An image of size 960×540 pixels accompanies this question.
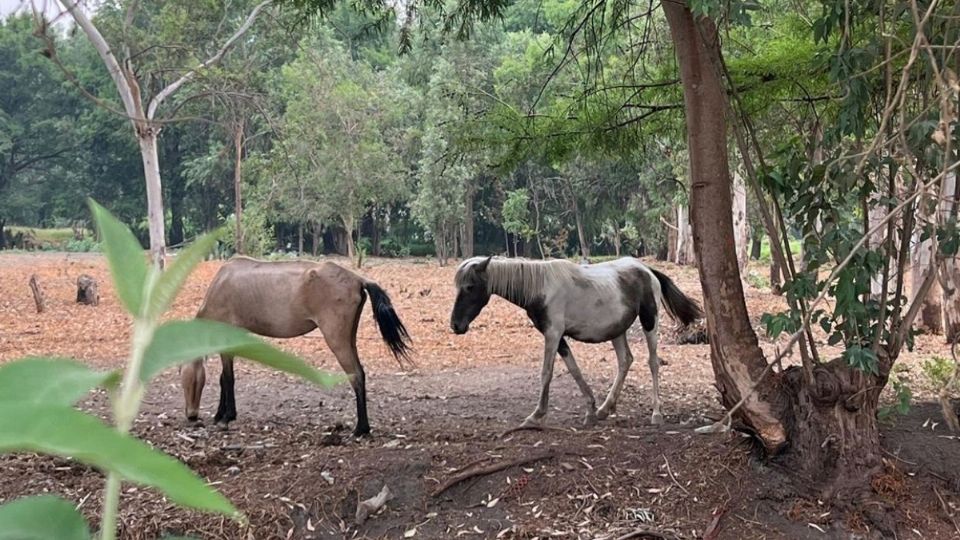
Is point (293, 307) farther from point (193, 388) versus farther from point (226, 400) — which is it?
point (193, 388)

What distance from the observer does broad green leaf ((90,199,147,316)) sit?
1.52 ft

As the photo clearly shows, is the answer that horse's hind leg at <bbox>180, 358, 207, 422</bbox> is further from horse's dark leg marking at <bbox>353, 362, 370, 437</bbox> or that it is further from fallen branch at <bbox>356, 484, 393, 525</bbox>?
fallen branch at <bbox>356, 484, 393, 525</bbox>

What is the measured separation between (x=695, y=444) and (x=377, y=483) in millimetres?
1878

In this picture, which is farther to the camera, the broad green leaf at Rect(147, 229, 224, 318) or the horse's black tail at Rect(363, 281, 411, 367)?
the horse's black tail at Rect(363, 281, 411, 367)

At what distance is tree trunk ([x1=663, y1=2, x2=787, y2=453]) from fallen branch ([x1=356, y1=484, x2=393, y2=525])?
2.04 m

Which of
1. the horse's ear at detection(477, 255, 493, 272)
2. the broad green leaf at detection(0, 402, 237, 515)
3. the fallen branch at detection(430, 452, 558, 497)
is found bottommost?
the fallen branch at detection(430, 452, 558, 497)

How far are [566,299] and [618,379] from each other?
868mm

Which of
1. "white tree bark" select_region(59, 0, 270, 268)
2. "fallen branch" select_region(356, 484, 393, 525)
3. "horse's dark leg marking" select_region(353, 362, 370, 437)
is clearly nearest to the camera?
"fallen branch" select_region(356, 484, 393, 525)

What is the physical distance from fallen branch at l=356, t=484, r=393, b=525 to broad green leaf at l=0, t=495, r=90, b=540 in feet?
13.8

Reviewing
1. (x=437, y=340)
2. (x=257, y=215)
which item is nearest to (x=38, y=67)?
(x=257, y=215)

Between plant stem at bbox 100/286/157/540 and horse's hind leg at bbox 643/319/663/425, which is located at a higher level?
plant stem at bbox 100/286/157/540

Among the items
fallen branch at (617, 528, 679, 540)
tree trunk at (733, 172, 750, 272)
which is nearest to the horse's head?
fallen branch at (617, 528, 679, 540)

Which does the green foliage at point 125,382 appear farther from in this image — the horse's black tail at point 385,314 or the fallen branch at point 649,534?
the horse's black tail at point 385,314

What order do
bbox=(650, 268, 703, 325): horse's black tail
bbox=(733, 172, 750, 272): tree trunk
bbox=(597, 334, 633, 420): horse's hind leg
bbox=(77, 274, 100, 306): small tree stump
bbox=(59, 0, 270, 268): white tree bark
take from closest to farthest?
bbox=(597, 334, 633, 420): horse's hind leg < bbox=(650, 268, 703, 325): horse's black tail < bbox=(59, 0, 270, 268): white tree bark < bbox=(77, 274, 100, 306): small tree stump < bbox=(733, 172, 750, 272): tree trunk
